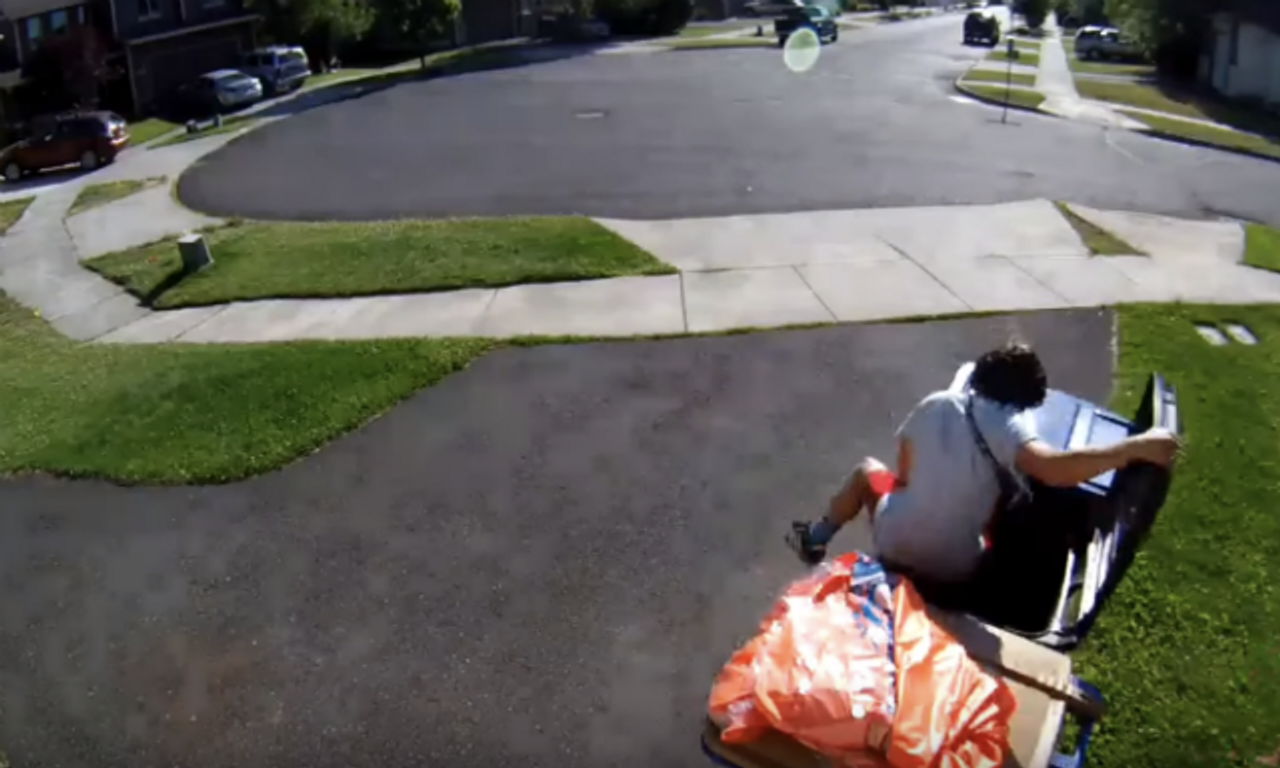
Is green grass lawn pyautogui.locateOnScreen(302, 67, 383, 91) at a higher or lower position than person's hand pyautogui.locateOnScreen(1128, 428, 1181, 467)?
lower

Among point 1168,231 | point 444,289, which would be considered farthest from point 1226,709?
point 1168,231

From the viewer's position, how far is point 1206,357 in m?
10.1

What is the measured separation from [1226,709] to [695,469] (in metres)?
3.75

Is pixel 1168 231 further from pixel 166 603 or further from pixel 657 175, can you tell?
pixel 166 603

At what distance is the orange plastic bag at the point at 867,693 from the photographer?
3772 millimetres

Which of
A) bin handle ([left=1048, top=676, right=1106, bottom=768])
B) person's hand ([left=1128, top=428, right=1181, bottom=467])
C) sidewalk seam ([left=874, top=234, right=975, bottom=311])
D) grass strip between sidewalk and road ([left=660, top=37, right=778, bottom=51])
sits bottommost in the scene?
sidewalk seam ([left=874, top=234, right=975, bottom=311])

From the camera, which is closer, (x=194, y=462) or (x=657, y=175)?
(x=194, y=462)

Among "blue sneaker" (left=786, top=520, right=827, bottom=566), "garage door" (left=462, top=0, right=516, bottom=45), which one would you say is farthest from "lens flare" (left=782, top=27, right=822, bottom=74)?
"blue sneaker" (left=786, top=520, right=827, bottom=566)

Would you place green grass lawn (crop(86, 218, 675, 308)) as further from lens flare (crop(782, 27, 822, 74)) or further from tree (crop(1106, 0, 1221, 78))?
tree (crop(1106, 0, 1221, 78))

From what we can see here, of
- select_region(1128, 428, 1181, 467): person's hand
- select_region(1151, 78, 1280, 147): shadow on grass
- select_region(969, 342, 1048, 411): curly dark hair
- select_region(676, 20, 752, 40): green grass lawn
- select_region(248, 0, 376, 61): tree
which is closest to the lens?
select_region(1128, 428, 1181, 467): person's hand

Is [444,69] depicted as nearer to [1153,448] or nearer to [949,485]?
[949,485]

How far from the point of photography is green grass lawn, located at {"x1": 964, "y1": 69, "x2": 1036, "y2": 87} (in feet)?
112

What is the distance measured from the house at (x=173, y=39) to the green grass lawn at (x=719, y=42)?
1600cm

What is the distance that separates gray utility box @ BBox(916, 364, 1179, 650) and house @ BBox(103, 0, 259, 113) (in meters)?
38.9
